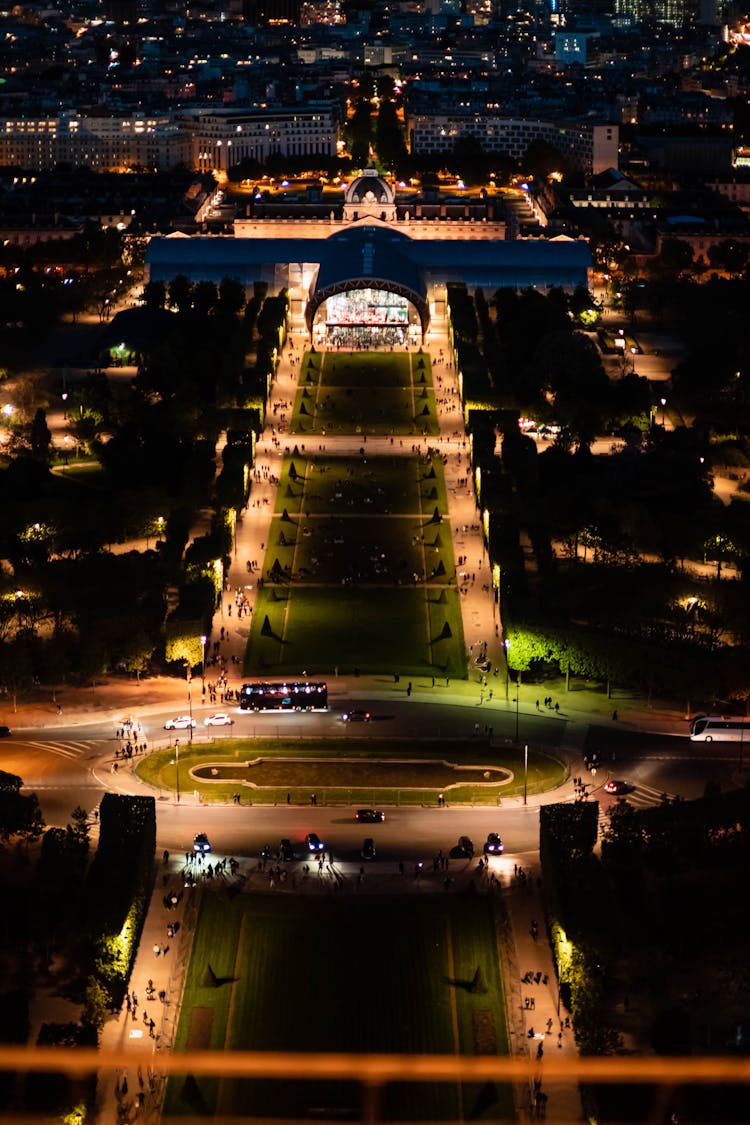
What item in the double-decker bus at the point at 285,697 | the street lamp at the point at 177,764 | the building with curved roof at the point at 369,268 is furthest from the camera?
the building with curved roof at the point at 369,268

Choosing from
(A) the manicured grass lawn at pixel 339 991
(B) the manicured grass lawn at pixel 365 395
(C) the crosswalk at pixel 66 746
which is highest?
(B) the manicured grass lawn at pixel 365 395

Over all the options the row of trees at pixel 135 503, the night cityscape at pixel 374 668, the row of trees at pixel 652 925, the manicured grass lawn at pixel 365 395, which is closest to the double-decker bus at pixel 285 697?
the night cityscape at pixel 374 668

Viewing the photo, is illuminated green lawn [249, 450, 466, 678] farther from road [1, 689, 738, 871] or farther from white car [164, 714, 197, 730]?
white car [164, 714, 197, 730]

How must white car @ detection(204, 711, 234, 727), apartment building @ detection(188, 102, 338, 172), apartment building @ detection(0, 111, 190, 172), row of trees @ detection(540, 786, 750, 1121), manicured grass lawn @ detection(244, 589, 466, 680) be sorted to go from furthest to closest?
1. apartment building @ detection(188, 102, 338, 172)
2. apartment building @ detection(0, 111, 190, 172)
3. manicured grass lawn @ detection(244, 589, 466, 680)
4. white car @ detection(204, 711, 234, 727)
5. row of trees @ detection(540, 786, 750, 1121)

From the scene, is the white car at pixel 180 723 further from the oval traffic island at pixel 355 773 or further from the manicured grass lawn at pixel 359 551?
the manicured grass lawn at pixel 359 551

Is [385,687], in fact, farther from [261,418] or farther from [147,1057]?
[147,1057]

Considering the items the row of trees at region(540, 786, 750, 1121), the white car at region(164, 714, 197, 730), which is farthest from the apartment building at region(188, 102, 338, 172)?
the row of trees at region(540, 786, 750, 1121)
